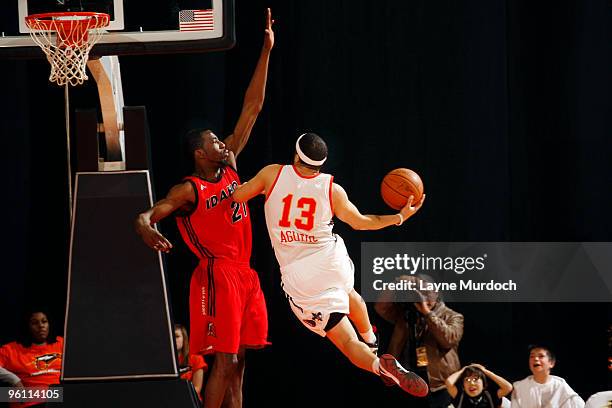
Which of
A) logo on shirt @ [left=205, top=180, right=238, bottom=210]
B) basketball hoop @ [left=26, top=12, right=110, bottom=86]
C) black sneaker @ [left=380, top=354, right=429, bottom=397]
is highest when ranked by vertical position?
basketball hoop @ [left=26, top=12, right=110, bottom=86]

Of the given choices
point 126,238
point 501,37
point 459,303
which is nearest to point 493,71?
point 501,37

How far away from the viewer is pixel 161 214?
6.91 m

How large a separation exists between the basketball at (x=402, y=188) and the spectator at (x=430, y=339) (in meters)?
1.42

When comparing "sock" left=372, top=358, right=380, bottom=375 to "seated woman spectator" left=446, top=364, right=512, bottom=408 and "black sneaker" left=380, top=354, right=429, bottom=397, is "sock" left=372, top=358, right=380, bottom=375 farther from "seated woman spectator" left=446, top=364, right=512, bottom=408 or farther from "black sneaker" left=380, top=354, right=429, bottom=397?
"seated woman spectator" left=446, top=364, right=512, bottom=408

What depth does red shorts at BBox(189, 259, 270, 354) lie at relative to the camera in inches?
277

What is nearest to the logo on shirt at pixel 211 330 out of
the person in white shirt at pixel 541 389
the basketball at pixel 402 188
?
the basketball at pixel 402 188

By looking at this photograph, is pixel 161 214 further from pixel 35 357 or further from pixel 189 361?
pixel 35 357

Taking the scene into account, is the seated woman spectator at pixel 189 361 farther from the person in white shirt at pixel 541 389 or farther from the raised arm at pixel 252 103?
the person in white shirt at pixel 541 389

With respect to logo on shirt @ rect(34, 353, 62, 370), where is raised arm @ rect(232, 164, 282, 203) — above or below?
above

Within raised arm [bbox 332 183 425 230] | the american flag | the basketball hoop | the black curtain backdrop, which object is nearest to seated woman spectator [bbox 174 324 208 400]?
the black curtain backdrop

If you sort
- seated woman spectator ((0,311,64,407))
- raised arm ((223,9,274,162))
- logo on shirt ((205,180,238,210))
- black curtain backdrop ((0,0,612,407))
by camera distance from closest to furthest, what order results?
logo on shirt ((205,180,238,210)) → raised arm ((223,9,274,162)) → seated woman spectator ((0,311,64,407)) → black curtain backdrop ((0,0,612,407))

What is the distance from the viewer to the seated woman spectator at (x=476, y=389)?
7.99 meters

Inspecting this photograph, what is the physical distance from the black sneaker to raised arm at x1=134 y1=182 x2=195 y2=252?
4.52ft

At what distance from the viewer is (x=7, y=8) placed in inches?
327
